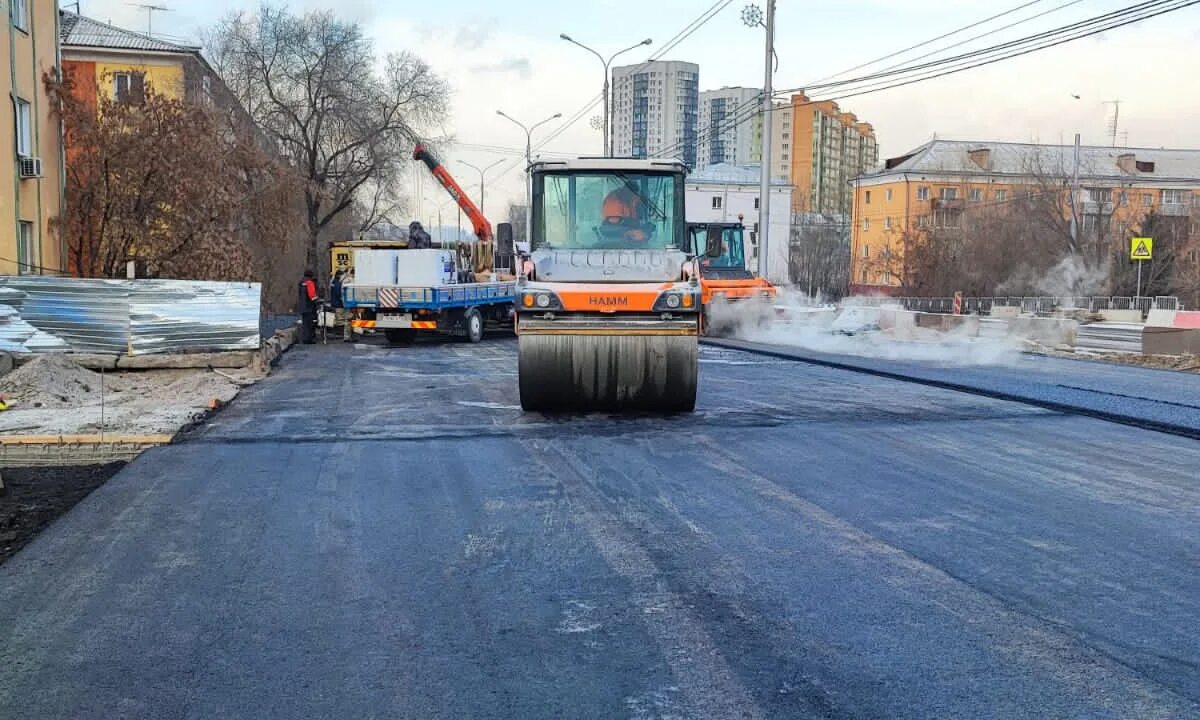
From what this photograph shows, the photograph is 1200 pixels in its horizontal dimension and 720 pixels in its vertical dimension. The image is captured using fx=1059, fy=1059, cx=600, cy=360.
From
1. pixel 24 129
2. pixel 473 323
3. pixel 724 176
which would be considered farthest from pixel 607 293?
pixel 724 176

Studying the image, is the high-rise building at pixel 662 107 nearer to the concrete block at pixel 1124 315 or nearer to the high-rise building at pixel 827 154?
the concrete block at pixel 1124 315

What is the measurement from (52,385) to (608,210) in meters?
7.46

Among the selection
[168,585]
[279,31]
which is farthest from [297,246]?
[168,585]

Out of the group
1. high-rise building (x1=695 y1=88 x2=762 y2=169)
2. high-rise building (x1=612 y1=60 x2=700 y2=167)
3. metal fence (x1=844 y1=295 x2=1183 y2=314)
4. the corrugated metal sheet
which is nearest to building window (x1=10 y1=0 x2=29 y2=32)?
the corrugated metal sheet

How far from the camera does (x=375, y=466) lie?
884cm

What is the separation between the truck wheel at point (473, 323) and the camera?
2619 centimetres

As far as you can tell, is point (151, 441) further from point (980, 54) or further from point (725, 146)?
point (725, 146)

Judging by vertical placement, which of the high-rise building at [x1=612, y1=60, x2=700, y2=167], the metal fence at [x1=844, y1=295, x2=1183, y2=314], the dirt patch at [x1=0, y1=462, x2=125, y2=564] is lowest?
the dirt patch at [x1=0, y1=462, x2=125, y2=564]

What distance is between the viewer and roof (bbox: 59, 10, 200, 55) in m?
41.2

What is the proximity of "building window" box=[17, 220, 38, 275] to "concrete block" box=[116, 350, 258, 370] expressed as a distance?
7036 millimetres

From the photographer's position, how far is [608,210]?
39.9ft

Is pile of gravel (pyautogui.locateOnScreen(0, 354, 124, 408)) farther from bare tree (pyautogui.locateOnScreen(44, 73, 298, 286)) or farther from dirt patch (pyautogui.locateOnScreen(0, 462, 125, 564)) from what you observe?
bare tree (pyautogui.locateOnScreen(44, 73, 298, 286))

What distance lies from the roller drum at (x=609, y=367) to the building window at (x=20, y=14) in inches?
645

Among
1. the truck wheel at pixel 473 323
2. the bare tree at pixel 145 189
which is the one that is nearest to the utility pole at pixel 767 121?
the truck wheel at pixel 473 323
